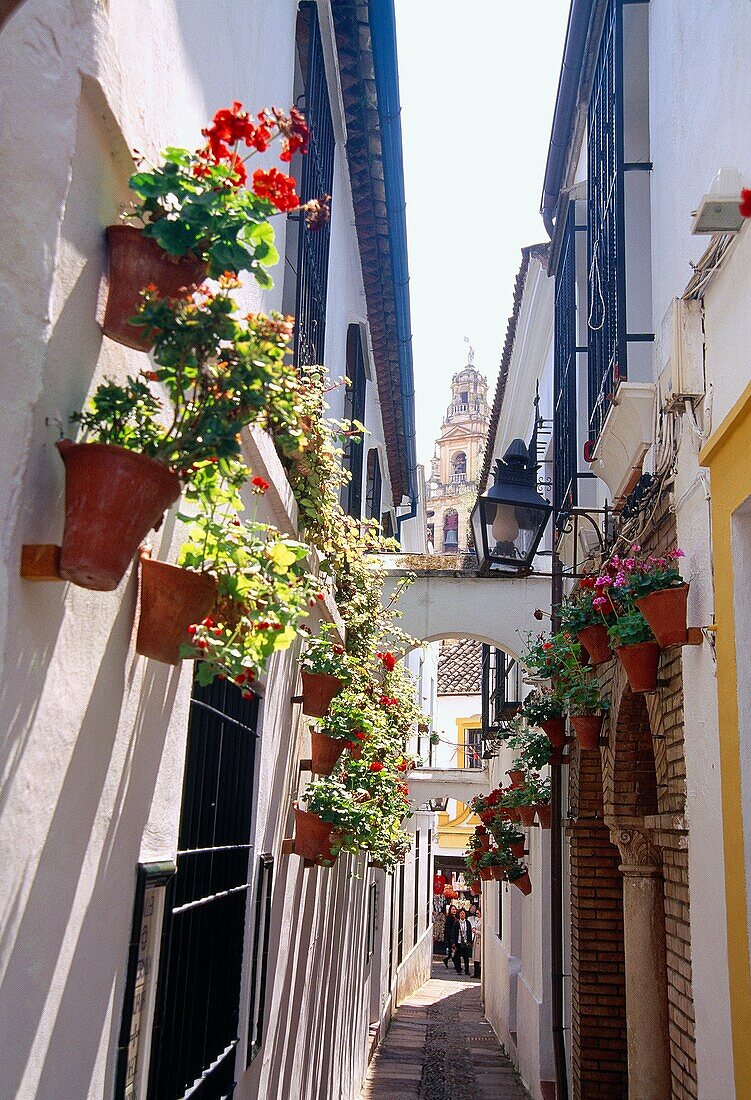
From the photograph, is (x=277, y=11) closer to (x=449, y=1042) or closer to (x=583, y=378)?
(x=583, y=378)

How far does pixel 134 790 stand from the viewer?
3.21 metres

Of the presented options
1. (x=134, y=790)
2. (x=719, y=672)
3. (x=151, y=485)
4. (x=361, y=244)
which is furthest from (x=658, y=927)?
(x=361, y=244)

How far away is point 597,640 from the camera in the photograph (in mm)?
6371

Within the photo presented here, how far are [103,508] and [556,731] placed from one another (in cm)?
763

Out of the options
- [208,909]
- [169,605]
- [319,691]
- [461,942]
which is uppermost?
[319,691]

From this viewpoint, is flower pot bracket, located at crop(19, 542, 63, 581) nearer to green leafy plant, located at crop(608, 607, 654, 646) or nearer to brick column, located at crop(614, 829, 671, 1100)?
green leafy plant, located at crop(608, 607, 654, 646)

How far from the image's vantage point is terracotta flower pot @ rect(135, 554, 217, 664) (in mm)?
2902

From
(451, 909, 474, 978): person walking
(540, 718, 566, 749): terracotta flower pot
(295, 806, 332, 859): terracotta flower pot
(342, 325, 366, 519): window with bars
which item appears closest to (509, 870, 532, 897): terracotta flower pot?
(540, 718, 566, 749): terracotta flower pot

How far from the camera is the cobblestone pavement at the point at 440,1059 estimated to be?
40.3 ft

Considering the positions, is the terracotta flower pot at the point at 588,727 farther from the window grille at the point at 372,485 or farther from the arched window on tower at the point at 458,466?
the arched window on tower at the point at 458,466

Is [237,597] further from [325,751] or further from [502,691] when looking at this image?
[502,691]

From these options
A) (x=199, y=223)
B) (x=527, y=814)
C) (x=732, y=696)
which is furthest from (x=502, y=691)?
(x=199, y=223)

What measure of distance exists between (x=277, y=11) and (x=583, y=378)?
4941 millimetres

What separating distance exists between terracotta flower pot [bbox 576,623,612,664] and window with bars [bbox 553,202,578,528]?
2.72m
